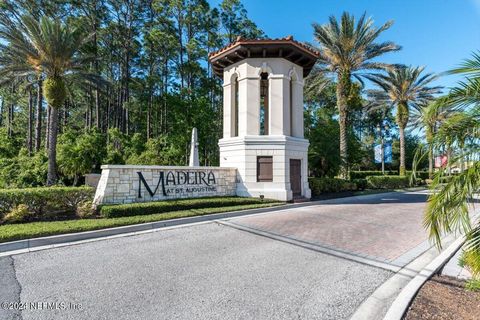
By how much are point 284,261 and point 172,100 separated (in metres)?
23.5

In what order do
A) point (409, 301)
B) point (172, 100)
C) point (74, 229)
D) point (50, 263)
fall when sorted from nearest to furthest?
point (409, 301), point (50, 263), point (74, 229), point (172, 100)

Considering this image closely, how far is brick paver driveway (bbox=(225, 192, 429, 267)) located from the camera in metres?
6.50

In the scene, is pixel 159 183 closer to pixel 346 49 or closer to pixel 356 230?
pixel 356 230

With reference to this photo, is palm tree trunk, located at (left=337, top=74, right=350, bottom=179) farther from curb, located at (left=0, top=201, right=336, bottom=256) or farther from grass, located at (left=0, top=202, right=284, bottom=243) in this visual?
grass, located at (left=0, top=202, right=284, bottom=243)

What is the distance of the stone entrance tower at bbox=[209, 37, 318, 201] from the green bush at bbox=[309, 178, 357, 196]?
203 cm

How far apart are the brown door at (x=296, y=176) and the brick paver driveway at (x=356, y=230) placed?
12.4 feet

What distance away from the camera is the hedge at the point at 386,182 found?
26.4m

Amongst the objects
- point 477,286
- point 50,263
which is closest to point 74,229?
point 50,263

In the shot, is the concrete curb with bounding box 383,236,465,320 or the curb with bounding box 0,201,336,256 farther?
the curb with bounding box 0,201,336,256

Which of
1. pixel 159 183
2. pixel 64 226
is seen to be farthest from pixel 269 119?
pixel 64 226

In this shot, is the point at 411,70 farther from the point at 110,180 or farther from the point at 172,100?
the point at 110,180

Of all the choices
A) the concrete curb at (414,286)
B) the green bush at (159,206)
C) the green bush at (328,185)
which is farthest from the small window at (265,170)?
the concrete curb at (414,286)

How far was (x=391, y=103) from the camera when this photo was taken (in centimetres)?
3228

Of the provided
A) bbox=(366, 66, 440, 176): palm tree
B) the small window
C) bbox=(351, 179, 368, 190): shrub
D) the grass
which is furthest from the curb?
bbox=(366, 66, 440, 176): palm tree
